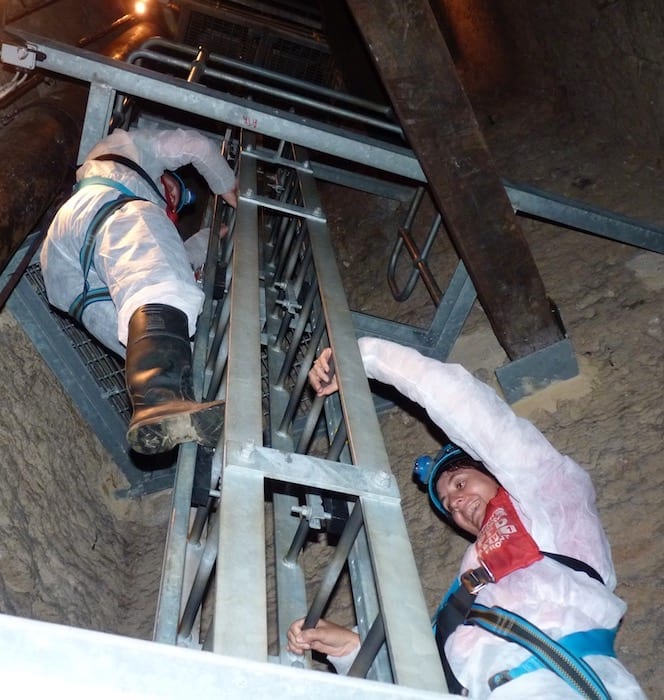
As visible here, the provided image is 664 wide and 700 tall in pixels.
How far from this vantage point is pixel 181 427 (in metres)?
2.01

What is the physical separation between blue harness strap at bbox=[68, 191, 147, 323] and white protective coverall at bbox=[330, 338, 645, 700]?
1.08 metres

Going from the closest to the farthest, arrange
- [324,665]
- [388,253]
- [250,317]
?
[250,317], [324,665], [388,253]

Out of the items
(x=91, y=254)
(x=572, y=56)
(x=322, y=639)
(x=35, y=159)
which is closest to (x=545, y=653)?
(x=322, y=639)

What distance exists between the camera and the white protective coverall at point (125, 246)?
7.68 ft

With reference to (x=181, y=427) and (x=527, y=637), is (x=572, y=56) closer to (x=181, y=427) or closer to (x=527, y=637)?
(x=181, y=427)

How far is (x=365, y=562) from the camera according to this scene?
1.81 m

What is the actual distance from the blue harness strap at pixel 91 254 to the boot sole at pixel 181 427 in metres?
0.86

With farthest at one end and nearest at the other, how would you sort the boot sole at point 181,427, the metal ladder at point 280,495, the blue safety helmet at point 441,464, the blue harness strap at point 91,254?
the blue harness strap at point 91,254 → the blue safety helmet at point 441,464 → the boot sole at point 181,427 → the metal ladder at point 280,495

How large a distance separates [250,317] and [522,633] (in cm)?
113

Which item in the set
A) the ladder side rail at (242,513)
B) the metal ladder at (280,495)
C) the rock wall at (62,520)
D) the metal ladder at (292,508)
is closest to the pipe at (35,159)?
the metal ladder at (280,495)

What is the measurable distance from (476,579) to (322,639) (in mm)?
414

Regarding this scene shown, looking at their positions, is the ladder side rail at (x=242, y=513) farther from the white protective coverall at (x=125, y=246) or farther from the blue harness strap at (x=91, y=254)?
the blue harness strap at (x=91, y=254)

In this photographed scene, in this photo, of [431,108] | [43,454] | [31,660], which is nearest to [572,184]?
[431,108]

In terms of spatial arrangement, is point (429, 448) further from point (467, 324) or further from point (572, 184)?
point (572, 184)
